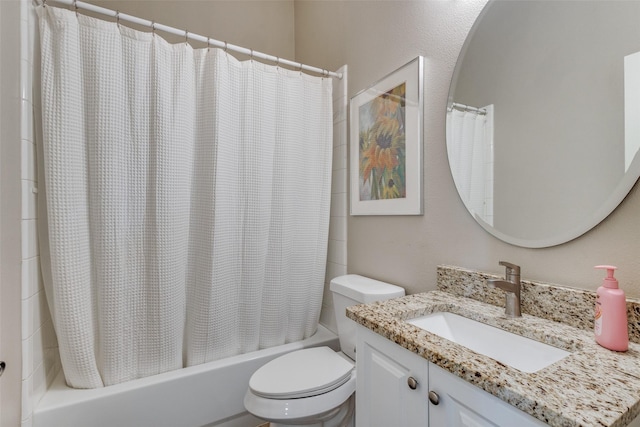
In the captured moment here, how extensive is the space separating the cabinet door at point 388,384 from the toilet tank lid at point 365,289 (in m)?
0.36

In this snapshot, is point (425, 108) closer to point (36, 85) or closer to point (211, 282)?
point (211, 282)

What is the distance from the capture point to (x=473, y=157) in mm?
1034

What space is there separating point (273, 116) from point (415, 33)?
802mm

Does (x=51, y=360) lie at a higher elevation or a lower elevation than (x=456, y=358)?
lower

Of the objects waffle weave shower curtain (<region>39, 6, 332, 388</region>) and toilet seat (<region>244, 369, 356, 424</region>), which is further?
waffle weave shower curtain (<region>39, 6, 332, 388</region>)

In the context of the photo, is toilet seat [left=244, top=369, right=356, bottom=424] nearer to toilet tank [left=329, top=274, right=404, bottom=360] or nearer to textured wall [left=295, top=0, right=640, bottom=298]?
toilet tank [left=329, top=274, right=404, bottom=360]

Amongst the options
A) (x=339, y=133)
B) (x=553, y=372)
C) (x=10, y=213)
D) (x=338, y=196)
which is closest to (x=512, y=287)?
(x=553, y=372)

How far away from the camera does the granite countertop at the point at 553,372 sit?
1.45ft

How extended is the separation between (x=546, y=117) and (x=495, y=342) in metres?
0.68

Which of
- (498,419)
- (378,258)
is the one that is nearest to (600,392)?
(498,419)

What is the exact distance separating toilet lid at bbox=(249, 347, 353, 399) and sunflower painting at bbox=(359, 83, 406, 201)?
82 cm

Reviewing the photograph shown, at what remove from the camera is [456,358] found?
602mm

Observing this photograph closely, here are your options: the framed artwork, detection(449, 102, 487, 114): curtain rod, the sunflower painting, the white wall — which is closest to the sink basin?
the framed artwork

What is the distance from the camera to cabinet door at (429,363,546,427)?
51 cm
